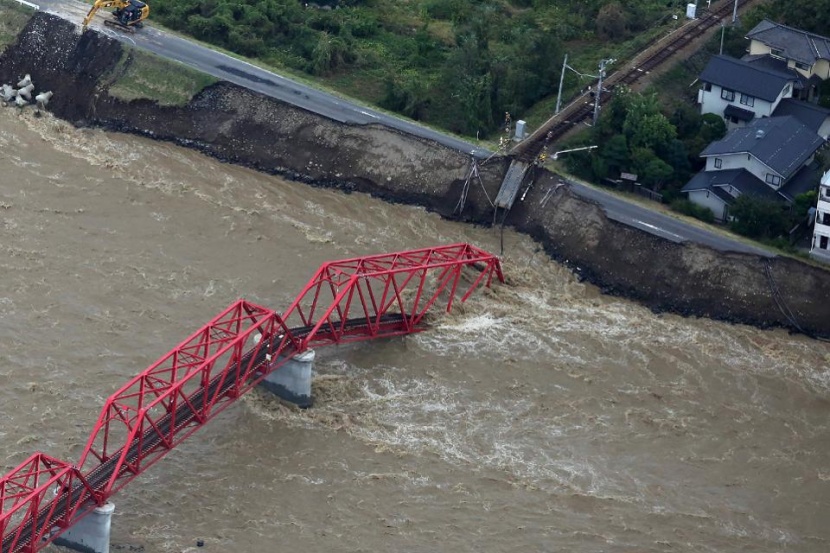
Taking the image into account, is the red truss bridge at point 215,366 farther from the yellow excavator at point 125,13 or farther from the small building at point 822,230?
the yellow excavator at point 125,13

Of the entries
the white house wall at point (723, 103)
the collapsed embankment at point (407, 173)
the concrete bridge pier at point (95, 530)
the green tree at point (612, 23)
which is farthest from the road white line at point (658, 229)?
the concrete bridge pier at point (95, 530)

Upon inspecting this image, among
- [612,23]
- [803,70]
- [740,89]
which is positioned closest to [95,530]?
[740,89]

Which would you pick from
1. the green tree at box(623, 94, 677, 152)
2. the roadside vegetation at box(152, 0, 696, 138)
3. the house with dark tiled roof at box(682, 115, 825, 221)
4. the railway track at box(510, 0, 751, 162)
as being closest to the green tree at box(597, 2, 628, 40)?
the roadside vegetation at box(152, 0, 696, 138)

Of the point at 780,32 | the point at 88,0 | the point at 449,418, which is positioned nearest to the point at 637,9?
the point at 780,32

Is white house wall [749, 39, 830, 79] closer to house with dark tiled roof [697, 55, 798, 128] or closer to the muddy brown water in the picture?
house with dark tiled roof [697, 55, 798, 128]

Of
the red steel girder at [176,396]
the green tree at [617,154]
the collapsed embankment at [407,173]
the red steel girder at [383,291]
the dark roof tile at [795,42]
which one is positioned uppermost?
the dark roof tile at [795,42]

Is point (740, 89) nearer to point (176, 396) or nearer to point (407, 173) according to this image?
point (407, 173)

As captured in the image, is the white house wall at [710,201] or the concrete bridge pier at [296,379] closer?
the concrete bridge pier at [296,379]
